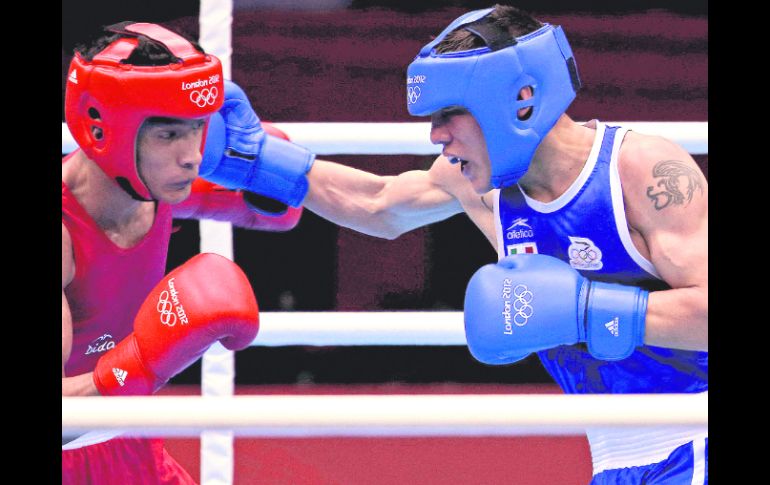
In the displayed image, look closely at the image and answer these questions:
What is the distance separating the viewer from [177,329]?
154 centimetres

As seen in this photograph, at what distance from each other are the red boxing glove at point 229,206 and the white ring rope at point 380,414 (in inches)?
39.5

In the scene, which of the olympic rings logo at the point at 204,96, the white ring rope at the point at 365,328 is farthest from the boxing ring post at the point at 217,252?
the olympic rings logo at the point at 204,96

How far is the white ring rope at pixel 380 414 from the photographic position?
0.94 metres

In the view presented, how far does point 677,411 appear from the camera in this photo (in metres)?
0.95

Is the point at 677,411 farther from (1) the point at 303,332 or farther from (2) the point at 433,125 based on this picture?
(1) the point at 303,332

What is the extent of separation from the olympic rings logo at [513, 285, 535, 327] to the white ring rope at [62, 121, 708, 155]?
0.42 m

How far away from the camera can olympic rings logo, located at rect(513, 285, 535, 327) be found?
154 centimetres

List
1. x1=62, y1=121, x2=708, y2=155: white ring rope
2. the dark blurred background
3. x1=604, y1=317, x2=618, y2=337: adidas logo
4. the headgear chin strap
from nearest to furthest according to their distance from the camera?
x1=604, y1=317, x2=618, y2=337: adidas logo < the headgear chin strap < x1=62, y1=121, x2=708, y2=155: white ring rope < the dark blurred background

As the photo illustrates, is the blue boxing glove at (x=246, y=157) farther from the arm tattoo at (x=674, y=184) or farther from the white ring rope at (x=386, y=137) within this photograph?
the arm tattoo at (x=674, y=184)

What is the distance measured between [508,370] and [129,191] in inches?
121

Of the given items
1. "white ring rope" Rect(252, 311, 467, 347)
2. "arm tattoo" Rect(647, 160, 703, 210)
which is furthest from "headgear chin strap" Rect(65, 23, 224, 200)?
"arm tattoo" Rect(647, 160, 703, 210)

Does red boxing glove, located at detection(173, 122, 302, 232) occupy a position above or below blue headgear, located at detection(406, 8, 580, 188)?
below

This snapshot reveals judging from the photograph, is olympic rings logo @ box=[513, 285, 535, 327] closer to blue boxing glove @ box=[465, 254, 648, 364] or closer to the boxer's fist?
blue boxing glove @ box=[465, 254, 648, 364]
